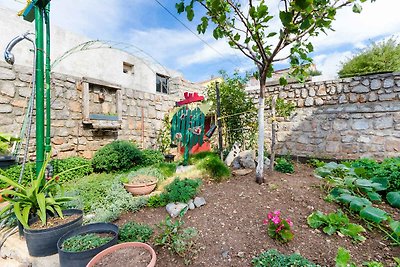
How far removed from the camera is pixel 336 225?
1.81 meters

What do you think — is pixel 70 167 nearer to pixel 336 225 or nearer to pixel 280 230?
pixel 280 230

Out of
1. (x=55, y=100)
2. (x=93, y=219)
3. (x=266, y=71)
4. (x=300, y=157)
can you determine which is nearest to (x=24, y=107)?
(x=55, y=100)

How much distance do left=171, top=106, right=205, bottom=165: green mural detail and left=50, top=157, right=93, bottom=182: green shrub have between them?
6.12 ft

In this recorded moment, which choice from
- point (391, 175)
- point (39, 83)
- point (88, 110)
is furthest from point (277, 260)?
point (88, 110)

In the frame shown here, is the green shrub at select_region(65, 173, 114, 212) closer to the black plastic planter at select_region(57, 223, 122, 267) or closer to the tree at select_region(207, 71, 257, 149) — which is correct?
the black plastic planter at select_region(57, 223, 122, 267)

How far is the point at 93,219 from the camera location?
7.51ft

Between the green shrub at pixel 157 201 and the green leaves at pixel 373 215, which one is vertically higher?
the green leaves at pixel 373 215

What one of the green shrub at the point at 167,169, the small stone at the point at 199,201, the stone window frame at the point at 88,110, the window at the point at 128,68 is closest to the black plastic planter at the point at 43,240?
the small stone at the point at 199,201

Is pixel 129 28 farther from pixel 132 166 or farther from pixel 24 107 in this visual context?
pixel 132 166

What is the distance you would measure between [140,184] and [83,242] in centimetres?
144

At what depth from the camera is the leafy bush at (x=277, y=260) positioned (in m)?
1.37

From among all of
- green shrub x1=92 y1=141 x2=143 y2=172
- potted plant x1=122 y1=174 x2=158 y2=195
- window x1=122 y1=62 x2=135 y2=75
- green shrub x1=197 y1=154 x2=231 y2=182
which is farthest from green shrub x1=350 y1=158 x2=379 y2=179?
window x1=122 y1=62 x2=135 y2=75

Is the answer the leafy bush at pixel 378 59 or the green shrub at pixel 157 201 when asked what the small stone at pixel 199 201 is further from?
the leafy bush at pixel 378 59

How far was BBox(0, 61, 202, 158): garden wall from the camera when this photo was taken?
11.6 ft
